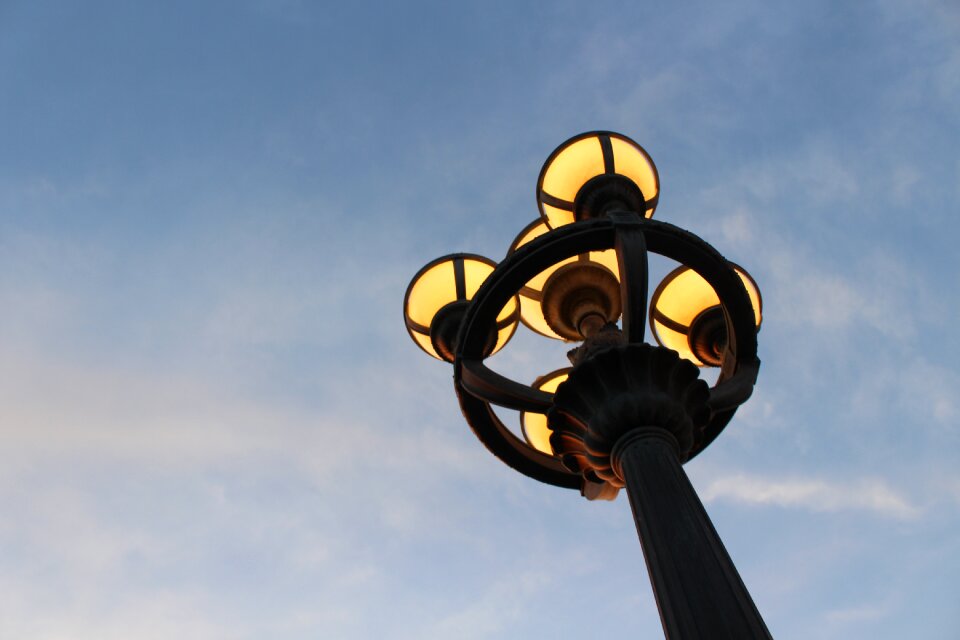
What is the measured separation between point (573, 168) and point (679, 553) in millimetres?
3201

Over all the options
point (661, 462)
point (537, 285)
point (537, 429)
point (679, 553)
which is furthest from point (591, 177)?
point (679, 553)

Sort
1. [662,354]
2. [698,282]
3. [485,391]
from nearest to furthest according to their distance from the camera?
1. [662,354]
2. [485,391]
3. [698,282]

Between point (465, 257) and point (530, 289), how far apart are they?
57 cm

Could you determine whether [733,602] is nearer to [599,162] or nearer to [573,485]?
[573,485]

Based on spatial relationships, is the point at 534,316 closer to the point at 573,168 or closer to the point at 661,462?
the point at 573,168

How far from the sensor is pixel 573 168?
19.2ft

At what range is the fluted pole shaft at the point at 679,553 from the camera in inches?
125

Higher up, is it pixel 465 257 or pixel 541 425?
pixel 465 257

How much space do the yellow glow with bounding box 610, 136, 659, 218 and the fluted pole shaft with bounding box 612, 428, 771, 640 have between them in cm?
238

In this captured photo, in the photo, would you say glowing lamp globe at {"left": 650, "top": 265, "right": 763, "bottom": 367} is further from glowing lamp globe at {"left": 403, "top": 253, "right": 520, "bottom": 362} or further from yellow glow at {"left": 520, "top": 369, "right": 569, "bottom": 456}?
glowing lamp globe at {"left": 403, "top": 253, "right": 520, "bottom": 362}

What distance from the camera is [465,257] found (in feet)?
20.2

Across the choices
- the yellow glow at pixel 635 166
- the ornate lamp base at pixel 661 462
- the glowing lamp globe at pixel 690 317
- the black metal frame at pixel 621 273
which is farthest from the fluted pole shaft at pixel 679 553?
the yellow glow at pixel 635 166

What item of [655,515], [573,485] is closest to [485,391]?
[573,485]

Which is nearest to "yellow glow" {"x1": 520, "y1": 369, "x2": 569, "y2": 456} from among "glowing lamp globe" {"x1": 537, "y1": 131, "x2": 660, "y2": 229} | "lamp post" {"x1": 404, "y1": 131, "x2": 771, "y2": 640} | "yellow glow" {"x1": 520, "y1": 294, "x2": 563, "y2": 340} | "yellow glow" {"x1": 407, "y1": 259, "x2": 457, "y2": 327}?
"lamp post" {"x1": 404, "y1": 131, "x2": 771, "y2": 640}
